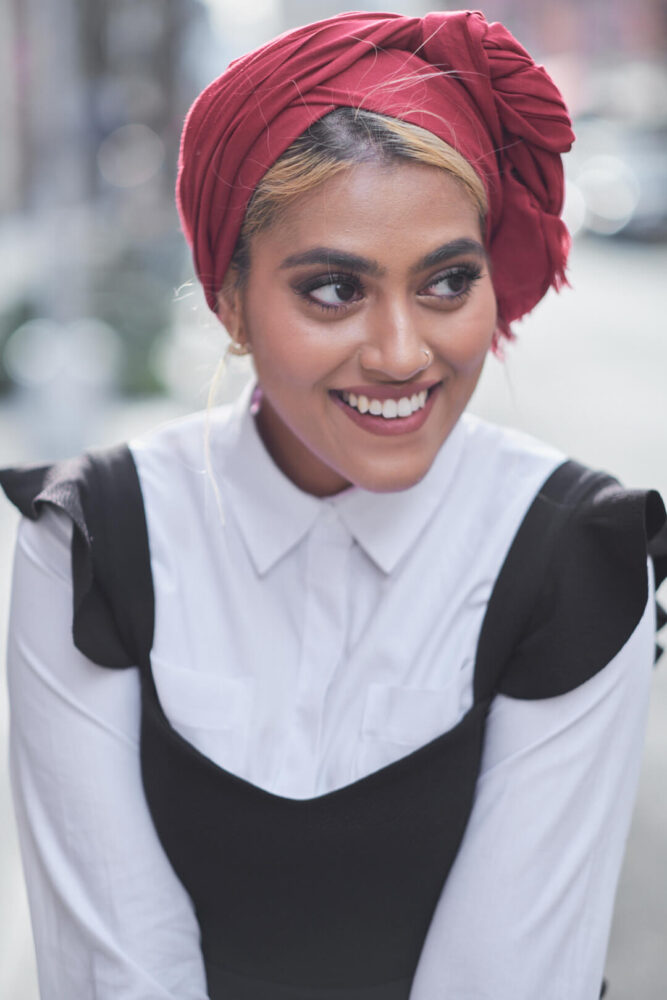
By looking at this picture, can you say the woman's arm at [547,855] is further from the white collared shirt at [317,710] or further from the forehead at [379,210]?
the forehead at [379,210]

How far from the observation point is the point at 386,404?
59.9 inches

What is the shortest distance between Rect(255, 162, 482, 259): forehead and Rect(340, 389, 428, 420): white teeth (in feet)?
0.62

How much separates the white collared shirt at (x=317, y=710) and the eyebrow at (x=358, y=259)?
0.34m

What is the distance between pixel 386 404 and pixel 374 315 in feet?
0.39

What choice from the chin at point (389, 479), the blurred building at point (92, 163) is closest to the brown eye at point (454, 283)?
the chin at point (389, 479)

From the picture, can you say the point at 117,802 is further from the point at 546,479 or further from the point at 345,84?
the point at 345,84

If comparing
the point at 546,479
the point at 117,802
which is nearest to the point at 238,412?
the point at 546,479

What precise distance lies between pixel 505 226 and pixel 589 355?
8.71 m

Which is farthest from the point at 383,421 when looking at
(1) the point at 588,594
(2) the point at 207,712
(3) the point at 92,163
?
(3) the point at 92,163

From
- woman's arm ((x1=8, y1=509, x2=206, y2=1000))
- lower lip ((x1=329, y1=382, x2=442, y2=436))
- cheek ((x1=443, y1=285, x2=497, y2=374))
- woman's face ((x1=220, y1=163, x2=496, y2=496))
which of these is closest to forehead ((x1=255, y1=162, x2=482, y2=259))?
woman's face ((x1=220, y1=163, x2=496, y2=496))

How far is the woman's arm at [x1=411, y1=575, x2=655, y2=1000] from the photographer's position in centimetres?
147

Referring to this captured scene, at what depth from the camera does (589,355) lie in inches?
397

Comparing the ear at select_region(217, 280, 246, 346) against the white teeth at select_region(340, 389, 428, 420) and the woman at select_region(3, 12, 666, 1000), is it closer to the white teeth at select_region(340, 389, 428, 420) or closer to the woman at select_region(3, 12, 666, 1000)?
the woman at select_region(3, 12, 666, 1000)

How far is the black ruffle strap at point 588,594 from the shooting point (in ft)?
4.89
